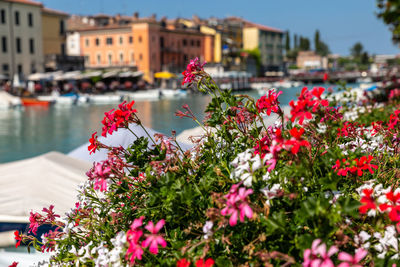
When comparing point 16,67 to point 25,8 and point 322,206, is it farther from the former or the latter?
point 322,206

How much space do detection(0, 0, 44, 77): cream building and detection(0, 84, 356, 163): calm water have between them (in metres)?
13.2

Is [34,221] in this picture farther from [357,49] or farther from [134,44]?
[357,49]

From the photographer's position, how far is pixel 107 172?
73.6 inches

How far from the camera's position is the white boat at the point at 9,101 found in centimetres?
3600

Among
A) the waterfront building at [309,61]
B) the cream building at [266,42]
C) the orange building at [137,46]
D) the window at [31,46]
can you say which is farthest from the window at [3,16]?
the waterfront building at [309,61]

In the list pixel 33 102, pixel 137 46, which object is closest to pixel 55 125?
pixel 33 102

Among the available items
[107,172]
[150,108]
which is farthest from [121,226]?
[150,108]

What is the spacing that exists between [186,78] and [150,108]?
1383 inches

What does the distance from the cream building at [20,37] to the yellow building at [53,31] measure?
2.00m

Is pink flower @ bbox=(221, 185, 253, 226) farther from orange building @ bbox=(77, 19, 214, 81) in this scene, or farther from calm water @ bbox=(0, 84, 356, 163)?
orange building @ bbox=(77, 19, 214, 81)

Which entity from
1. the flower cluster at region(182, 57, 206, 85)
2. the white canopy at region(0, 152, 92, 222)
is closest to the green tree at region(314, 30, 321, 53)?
the white canopy at region(0, 152, 92, 222)

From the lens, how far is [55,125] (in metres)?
28.0

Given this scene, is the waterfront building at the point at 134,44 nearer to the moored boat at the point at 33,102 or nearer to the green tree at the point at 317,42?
the moored boat at the point at 33,102

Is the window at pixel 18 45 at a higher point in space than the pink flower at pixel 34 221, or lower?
higher
